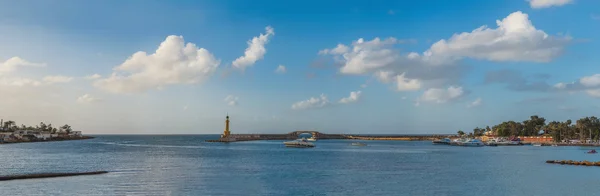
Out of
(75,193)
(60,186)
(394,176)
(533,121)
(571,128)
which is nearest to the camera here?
→ (75,193)

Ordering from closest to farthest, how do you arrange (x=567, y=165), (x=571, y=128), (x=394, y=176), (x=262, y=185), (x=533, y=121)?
(x=262, y=185) < (x=394, y=176) < (x=567, y=165) < (x=571, y=128) < (x=533, y=121)

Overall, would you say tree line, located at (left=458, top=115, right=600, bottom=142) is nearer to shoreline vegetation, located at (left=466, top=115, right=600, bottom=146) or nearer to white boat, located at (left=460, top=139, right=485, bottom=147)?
shoreline vegetation, located at (left=466, top=115, right=600, bottom=146)

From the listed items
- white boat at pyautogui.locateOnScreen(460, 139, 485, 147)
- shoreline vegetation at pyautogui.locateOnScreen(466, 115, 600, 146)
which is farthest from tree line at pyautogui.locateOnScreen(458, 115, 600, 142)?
white boat at pyautogui.locateOnScreen(460, 139, 485, 147)

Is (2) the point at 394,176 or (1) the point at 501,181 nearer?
(1) the point at 501,181

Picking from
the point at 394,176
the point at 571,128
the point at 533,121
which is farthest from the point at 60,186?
the point at 533,121

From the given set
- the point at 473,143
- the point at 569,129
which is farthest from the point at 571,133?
the point at 473,143

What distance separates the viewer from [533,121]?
19912 centimetres

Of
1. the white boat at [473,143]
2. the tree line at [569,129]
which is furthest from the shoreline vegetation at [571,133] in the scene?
the white boat at [473,143]

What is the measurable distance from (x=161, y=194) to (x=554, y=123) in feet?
591

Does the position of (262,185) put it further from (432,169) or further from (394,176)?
(432,169)

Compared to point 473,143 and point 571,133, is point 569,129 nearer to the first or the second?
point 571,133

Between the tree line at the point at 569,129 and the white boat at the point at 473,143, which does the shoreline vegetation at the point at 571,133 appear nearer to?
the tree line at the point at 569,129

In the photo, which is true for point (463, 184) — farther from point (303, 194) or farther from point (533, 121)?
point (533, 121)

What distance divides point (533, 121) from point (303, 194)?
183827mm
